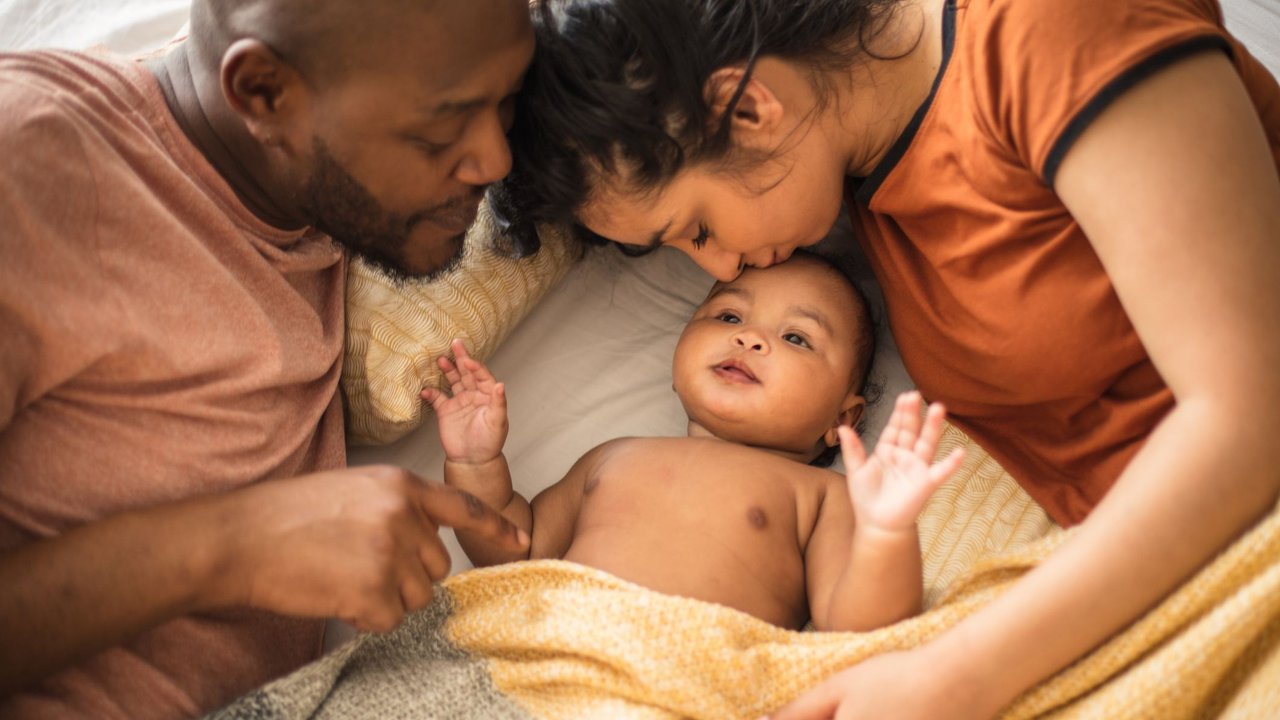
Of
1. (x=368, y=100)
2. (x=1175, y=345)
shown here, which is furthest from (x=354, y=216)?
(x=1175, y=345)

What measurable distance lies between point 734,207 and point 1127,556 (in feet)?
2.03

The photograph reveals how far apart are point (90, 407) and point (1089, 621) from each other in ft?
3.64

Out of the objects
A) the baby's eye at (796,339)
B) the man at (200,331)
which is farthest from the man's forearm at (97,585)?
the baby's eye at (796,339)

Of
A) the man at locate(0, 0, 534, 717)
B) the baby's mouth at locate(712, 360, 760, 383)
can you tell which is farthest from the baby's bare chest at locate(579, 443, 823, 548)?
the man at locate(0, 0, 534, 717)

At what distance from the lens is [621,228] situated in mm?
1328

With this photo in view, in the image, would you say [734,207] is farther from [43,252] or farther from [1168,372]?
[43,252]

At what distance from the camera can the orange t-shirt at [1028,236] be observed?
1.05m

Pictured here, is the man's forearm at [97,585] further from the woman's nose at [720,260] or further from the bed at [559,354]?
the woman's nose at [720,260]

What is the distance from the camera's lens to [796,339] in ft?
5.01

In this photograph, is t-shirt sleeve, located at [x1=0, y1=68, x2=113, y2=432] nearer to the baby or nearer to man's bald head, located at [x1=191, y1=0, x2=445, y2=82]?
man's bald head, located at [x1=191, y1=0, x2=445, y2=82]

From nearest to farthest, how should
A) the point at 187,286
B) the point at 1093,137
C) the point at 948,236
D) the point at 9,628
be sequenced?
the point at 9,628
the point at 1093,137
the point at 187,286
the point at 948,236

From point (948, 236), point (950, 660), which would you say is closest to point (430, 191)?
point (948, 236)

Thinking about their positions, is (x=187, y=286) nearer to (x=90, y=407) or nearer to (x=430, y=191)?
(x=90, y=407)

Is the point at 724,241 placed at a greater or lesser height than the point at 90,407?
greater
